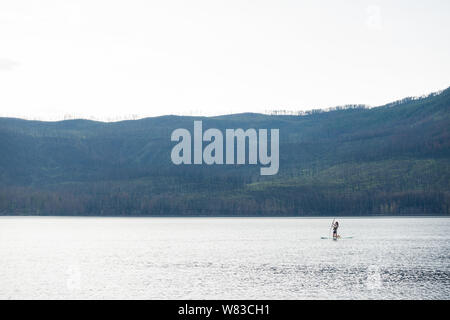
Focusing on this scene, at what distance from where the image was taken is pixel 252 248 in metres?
139

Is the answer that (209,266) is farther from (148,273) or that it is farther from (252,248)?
(252,248)

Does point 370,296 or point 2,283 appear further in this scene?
point 2,283

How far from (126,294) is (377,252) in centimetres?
6902

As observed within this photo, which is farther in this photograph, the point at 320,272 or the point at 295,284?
the point at 320,272

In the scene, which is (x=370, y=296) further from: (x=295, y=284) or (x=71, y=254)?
(x=71, y=254)

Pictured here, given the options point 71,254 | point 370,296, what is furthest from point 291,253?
point 370,296

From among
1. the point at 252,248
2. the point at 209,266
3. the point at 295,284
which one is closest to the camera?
the point at 295,284

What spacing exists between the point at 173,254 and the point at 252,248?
72.8 ft

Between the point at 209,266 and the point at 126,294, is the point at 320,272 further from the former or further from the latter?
the point at 126,294

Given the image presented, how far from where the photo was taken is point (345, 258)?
4392 inches
